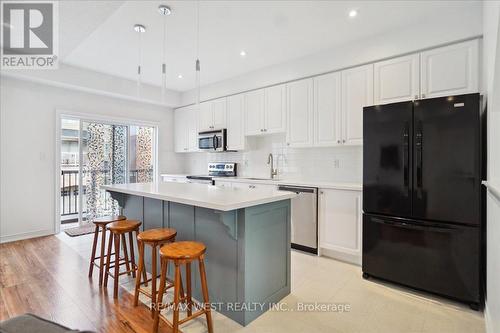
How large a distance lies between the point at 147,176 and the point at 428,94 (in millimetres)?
5275

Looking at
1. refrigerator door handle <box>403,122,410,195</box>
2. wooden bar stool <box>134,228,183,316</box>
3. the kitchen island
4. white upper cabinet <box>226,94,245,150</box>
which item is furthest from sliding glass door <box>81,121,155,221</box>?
refrigerator door handle <box>403,122,410,195</box>

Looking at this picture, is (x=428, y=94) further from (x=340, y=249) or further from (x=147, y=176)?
(x=147, y=176)

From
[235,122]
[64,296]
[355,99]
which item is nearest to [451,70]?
[355,99]

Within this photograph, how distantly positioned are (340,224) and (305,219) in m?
0.46

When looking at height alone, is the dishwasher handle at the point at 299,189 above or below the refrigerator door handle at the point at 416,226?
above

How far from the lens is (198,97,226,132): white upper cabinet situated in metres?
4.88

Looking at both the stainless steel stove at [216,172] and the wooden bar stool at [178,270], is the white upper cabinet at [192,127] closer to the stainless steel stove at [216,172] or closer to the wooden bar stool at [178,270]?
the stainless steel stove at [216,172]

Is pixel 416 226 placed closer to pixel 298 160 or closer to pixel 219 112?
pixel 298 160

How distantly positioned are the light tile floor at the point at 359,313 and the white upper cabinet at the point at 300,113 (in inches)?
73.1

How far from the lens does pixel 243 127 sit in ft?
14.9

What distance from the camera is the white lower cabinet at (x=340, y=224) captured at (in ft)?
9.95

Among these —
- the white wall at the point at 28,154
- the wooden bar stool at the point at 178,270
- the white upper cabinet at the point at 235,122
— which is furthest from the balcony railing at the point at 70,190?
the wooden bar stool at the point at 178,270

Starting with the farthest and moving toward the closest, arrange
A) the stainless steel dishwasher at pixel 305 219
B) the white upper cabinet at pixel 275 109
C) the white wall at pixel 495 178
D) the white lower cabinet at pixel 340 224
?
the white upper cabinet at pixel 275 109 → the stainless steel dishwasher at pixel 305 219 → the white lower cabinet at pixel 340 224 → the white wall at pixel 495 178

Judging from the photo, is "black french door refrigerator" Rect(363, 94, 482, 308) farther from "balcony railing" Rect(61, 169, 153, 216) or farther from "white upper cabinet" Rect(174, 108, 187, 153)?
"balcony railing" Rect(61, 169, 153, 216)
